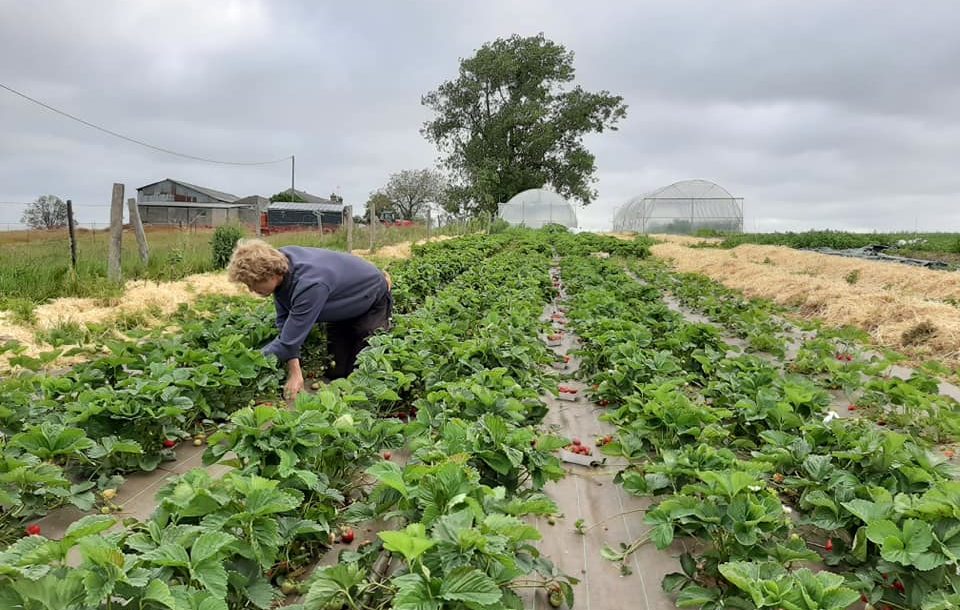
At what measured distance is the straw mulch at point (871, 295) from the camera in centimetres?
555

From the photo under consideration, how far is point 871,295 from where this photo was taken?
711 centimetres

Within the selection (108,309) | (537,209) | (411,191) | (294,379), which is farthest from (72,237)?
(411,191)

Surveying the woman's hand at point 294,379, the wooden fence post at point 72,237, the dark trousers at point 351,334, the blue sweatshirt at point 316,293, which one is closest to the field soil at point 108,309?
the wooden fence post at point 72,237

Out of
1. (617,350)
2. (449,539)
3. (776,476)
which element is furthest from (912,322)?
(449,539)

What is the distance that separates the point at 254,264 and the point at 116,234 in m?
5.55

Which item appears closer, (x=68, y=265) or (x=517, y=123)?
(x=68, y=265)

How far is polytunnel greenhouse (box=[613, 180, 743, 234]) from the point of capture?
31859 millimetres

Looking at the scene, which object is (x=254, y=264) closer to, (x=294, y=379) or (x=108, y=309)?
(x=294, y=379)

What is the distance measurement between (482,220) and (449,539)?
93.8 ft

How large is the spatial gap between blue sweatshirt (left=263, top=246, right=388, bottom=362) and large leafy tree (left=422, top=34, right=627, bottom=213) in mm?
31757

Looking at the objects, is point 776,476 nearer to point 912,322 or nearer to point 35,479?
point 35,479

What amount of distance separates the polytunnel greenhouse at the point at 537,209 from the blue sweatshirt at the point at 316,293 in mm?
31367

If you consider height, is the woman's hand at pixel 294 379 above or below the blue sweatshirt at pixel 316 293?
below

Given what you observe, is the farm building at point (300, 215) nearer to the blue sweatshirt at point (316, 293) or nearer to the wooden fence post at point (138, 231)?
the wooden fence post at point (138, 231)
